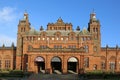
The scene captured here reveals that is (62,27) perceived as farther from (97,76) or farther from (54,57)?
(97,76)

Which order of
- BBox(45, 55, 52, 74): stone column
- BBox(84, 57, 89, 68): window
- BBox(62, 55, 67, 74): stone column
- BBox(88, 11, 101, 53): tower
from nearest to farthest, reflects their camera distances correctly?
1. BBox(62, 55, 67, 74): stone column
2. BBox(45, 55, 52, 74): stone column
3. BBox(84, 57, 89, 68): window
4. BBox(88, 11, 101, 53): tower

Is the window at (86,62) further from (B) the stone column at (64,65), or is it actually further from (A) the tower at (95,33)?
(B) the stone column at (64,65)

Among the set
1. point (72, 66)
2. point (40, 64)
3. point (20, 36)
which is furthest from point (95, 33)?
point (20, 36)

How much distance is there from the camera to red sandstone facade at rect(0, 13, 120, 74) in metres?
82.5

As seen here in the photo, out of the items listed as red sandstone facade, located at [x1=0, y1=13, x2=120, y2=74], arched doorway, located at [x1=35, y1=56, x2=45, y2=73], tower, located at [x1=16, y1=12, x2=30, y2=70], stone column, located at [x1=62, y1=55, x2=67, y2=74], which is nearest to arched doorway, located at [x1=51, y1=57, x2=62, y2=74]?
red sandstone facade, located at [x1=0, y1=13, x2=120, y2=74]

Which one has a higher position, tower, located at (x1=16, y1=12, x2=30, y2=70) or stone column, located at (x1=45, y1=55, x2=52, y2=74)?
tower, located at (x1=16, y1=12, x2=30, y2=70)

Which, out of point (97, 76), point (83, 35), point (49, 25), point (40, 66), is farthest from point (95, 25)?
point (97, 76)

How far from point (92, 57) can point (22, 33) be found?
22879mm

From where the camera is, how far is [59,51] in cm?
8250

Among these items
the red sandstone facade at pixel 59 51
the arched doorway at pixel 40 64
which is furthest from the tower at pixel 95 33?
the arched doorway at pixel 40 64

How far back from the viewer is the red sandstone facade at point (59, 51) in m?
82.5

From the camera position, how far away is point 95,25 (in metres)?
93.3

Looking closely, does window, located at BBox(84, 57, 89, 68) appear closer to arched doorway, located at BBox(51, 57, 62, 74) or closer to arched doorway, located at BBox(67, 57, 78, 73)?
arched doorway, located at BBox(67, 57, 78, 73)

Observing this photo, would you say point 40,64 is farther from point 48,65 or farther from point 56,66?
point 48,65
